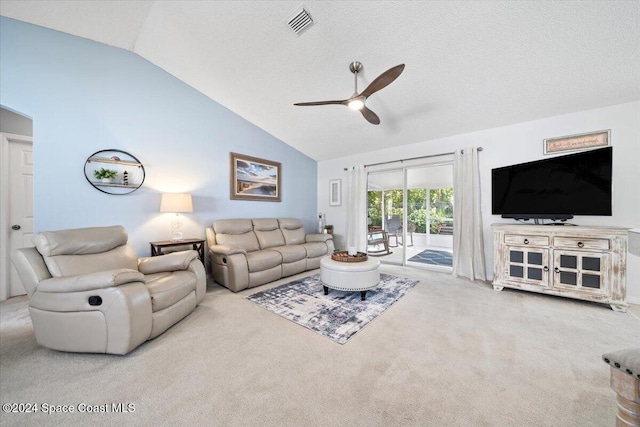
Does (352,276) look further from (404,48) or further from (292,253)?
(404,48)

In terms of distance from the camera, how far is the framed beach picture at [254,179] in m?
4.18

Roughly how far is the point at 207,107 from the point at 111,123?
1345mm

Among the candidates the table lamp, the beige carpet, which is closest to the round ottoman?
the beige carpet

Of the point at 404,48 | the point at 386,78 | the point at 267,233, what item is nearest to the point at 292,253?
the point at 267,233

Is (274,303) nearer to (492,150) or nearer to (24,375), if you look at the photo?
(24,375)

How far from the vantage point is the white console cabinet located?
2418 mm

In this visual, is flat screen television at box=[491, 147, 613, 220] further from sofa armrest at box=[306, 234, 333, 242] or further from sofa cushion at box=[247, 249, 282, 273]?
sofa cushion at box=[247, 249, 282, 273]

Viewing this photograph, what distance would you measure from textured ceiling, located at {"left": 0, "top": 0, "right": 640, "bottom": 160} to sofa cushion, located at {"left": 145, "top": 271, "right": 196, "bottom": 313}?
2.74 m

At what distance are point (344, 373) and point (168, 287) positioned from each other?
5.52 feet

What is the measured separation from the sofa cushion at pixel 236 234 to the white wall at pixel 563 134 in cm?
307

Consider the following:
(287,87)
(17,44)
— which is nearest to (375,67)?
(287,87)

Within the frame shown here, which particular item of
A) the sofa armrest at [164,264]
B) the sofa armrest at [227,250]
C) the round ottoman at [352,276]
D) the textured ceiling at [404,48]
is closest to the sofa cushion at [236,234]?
the sofa armrest at [227,250]

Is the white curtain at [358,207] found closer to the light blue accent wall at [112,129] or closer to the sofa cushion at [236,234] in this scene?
the sofa cushion at [236,234]

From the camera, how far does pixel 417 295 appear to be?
2.97 meters
